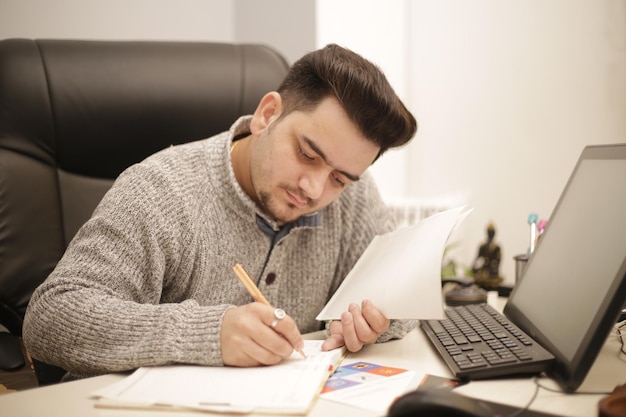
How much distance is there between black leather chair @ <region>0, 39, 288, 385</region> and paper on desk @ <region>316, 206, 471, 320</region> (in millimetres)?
523

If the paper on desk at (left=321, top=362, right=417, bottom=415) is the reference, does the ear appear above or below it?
above

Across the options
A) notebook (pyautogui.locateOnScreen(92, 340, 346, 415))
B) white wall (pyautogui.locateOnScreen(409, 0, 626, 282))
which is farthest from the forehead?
white wall (pyautogui.locateOnScreen(409, 0, 626, 282))

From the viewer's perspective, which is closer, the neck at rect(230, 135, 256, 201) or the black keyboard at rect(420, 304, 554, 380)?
the black keyboard at rect(420, 304, 554, 380)

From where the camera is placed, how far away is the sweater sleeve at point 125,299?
802 millimetres

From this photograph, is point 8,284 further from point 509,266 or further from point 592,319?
point 509,266

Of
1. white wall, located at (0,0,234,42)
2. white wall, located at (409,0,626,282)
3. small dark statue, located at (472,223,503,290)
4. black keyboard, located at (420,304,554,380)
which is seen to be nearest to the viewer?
black keyboard, located at (420,304,554,380)

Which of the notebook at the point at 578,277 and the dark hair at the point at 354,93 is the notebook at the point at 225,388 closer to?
the notebook at the point at 578,277

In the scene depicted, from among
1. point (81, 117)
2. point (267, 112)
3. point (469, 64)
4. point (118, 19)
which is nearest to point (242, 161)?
point (267, 112)

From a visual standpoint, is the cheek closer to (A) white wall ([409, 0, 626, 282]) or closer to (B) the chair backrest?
(B) the chair backrest

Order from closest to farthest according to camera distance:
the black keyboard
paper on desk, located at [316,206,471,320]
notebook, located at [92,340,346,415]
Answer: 1. notebook, located at [92,340,346,415]
2. the black keyboard
3. paper on desk, located at [316,206,471,320]

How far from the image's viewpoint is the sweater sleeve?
802mm

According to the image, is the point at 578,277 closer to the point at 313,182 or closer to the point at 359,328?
the point at 359,328

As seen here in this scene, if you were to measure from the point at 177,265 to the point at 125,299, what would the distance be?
146 millimetres

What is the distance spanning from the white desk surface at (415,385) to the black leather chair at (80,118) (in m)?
0.32
